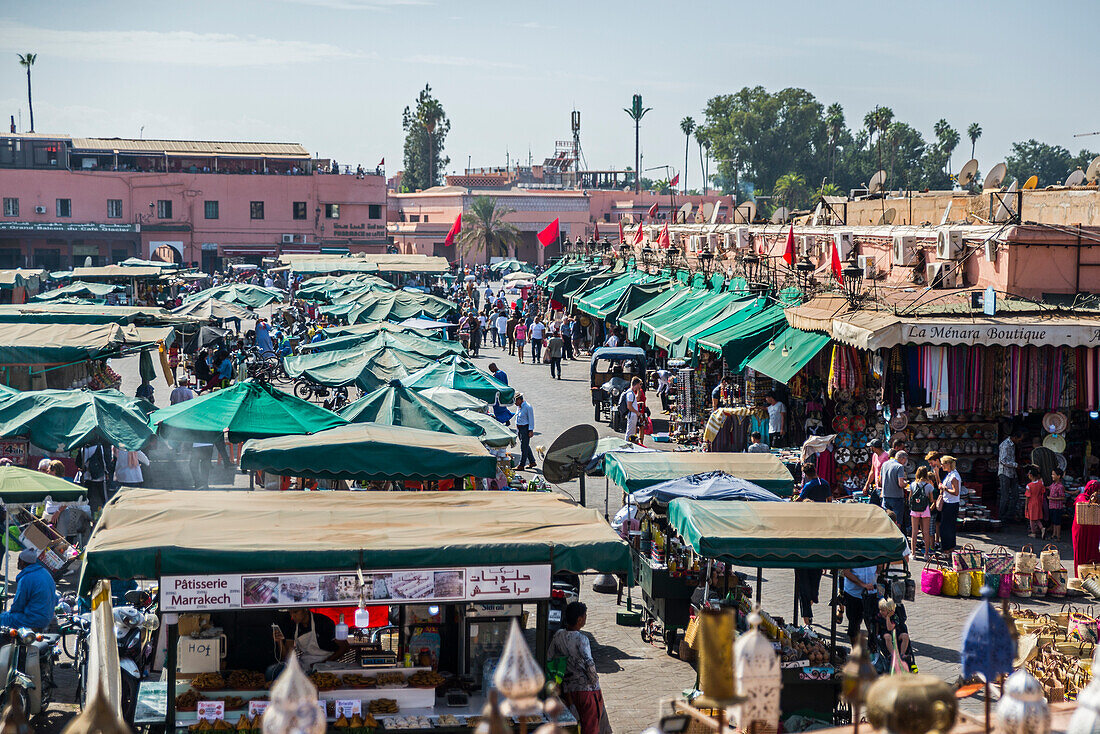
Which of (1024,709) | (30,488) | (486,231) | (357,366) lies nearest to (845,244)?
(357,366)

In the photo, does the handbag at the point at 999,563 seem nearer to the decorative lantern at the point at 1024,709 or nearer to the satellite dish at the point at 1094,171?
the decorative lantern at the point at 1024,709

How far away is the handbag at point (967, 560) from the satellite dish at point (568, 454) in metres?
4.19

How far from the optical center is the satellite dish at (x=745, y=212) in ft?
111

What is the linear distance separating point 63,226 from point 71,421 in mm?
54597

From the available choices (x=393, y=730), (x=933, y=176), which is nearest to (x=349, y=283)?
(x=393, y=730)

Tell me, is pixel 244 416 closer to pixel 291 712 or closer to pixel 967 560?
pixel 967 560

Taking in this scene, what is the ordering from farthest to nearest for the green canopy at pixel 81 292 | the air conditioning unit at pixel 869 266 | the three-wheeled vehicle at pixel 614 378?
the green canopy at pixel 81 292
the three-wheeled vehicle at pixel 614 378
the air conditioning unit at pixel 869 266

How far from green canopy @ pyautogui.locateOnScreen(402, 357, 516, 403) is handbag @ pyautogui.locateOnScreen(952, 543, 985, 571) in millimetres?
6777

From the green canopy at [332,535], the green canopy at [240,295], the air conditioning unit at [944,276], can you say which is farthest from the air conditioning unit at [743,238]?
the green canopy at [332,535]

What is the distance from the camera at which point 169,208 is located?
65938mm

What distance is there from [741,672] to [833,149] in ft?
347

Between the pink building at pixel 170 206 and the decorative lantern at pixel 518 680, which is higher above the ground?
the pink building at pixel 170 206

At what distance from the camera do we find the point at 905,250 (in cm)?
1961

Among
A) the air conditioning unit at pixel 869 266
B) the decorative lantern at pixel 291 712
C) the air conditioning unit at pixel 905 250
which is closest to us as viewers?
the decorative lantern at pixel 291 712
